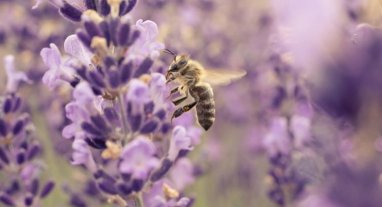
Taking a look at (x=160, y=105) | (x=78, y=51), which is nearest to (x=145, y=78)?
(x=160, y=105)

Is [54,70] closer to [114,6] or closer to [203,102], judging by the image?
[114,6]

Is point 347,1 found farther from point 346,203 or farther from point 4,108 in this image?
point 346,203

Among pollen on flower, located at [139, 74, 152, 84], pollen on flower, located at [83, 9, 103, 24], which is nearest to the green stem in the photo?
pollen on flower, located at [139, 74, 152, 84]

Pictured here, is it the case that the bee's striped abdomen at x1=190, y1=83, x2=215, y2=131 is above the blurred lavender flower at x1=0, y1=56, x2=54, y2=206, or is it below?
above

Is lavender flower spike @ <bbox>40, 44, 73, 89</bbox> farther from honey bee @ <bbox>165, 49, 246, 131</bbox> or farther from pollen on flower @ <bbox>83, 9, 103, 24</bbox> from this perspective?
honey bee @ <bbox>165, 49, 246, 131</bbox>

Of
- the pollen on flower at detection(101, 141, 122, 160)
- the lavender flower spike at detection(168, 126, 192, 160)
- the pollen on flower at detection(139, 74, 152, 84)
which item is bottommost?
the lavender flower spike at detection(168, 126, 192, 160)

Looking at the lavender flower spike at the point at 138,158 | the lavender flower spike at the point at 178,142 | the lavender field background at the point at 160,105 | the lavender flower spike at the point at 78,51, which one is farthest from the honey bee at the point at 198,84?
the lavender flower spike at the point at 138,158

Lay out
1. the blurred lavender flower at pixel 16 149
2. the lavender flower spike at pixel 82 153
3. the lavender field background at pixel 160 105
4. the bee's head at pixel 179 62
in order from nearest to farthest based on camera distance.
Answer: the lavender field background at pixel 160 105, the lavender flower spike at pixel 82 153, the bee's head at pixel 179 62, the blurred lavender flower at pixel 16 149

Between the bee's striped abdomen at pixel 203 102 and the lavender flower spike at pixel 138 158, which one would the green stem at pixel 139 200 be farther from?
the bee's striped abdomen at pixel 203 102
